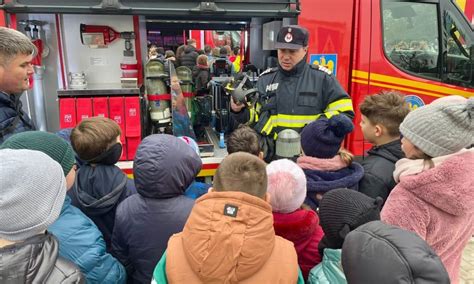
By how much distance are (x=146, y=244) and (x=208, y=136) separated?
7.70 feet

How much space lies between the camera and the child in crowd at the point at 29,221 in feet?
3.39

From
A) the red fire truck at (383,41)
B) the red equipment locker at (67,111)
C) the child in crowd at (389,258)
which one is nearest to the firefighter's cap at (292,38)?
the red fire truck at (383,41)

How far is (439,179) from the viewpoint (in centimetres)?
138

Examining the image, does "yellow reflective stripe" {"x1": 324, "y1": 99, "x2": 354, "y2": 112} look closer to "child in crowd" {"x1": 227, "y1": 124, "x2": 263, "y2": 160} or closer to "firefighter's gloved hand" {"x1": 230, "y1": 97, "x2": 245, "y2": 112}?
"firefighter's gloved hand" {"x1": 230, "y1": 97, "x2": 245, "y2": 112}

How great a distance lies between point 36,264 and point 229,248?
535 millimetres

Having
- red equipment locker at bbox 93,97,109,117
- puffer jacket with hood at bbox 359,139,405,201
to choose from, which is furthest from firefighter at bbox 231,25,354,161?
red equipment locker at bbox 93,97,109,117

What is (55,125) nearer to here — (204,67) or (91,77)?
(91,77)

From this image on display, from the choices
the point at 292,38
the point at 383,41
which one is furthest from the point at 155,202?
the point at 383,41

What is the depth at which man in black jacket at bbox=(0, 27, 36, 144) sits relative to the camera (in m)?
1.99

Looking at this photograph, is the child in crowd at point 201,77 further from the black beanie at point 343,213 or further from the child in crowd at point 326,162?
the black beanie at point 343,213

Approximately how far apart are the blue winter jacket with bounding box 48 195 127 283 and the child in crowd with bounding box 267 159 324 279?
0.71 metres

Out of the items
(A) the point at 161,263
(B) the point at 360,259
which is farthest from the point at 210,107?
(B) the point at 360,259

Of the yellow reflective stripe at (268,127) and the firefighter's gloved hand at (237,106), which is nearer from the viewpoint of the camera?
the yellow reflective stripe at (268,127)

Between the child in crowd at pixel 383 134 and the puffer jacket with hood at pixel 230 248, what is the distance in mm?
964
